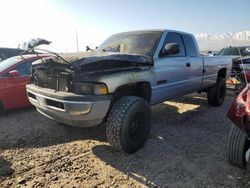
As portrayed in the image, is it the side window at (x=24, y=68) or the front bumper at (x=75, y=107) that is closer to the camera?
the front bumper at (x=75, y=107)

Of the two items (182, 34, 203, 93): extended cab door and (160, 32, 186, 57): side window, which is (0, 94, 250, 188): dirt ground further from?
(160, 32, 186, 57): side window

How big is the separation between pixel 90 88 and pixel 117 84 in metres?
0.42

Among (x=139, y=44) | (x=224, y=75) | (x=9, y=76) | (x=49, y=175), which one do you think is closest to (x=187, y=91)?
(x=139, y=44)

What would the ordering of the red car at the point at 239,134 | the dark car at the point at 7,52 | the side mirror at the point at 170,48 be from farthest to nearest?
the dark car at the point at 7,52
the side mirror at the point at 170,48
the red car at the point at 239,134

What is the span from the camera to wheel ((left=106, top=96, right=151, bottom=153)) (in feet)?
12.4

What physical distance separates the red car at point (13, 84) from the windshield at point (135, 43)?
5.73 ft

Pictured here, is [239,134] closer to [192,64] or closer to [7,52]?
[192,64]

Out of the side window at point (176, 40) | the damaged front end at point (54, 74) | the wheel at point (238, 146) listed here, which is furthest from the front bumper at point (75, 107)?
the side window at point (176, 40)

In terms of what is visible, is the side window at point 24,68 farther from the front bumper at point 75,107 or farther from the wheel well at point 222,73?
the wheel well at point 222,73

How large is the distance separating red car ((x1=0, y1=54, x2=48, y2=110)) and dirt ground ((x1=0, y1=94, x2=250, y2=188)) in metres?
0.54

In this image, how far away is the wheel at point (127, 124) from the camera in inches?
149

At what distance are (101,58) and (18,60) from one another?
3.64m

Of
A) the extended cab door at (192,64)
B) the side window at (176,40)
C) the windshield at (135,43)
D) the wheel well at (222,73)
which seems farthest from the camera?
the wheel well at (222,73)

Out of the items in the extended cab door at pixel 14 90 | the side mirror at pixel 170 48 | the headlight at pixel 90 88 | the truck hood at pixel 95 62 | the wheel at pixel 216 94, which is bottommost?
the wheel at pixel 216 94
